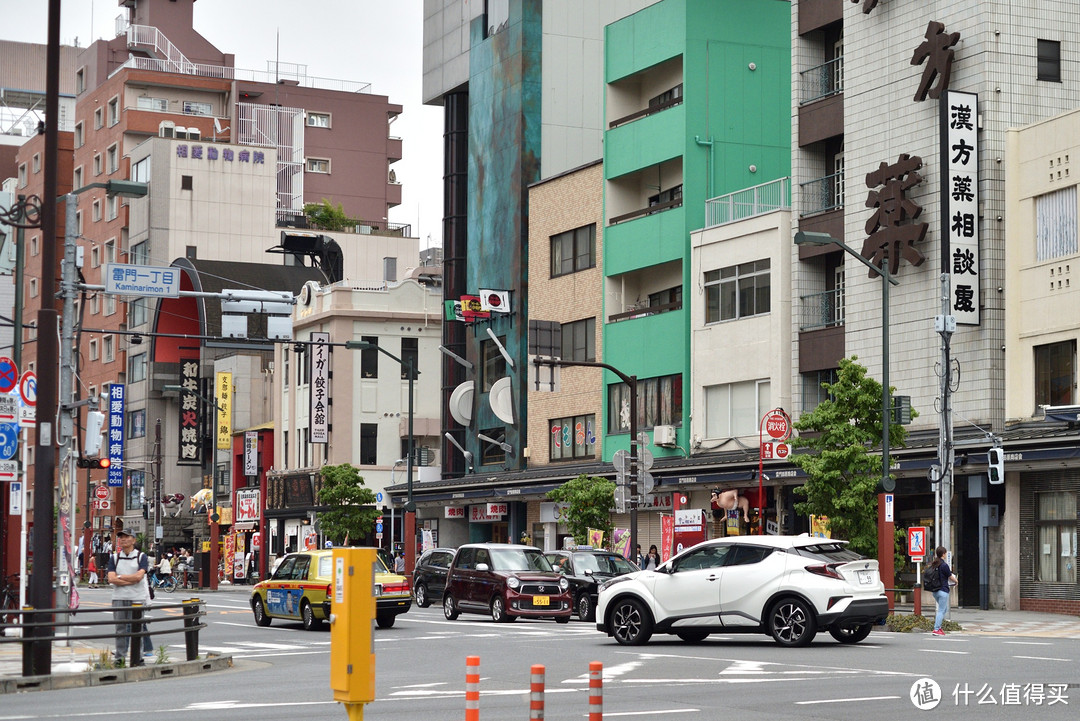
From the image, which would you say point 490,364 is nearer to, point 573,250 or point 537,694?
point 573,250

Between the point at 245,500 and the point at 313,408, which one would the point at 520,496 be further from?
the point at 245,500

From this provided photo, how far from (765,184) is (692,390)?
275 inches

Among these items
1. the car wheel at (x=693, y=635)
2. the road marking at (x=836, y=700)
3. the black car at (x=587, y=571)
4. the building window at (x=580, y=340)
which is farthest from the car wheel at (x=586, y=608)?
the building window at (x=580, y=340)

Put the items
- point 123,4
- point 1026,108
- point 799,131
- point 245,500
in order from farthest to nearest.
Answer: point 123,4, point 245,500, point 799,131, point 1026,108

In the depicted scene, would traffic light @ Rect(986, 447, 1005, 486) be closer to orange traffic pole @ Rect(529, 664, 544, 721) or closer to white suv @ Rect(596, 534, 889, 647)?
white suv @ Rect(596, 534, 889, 647)

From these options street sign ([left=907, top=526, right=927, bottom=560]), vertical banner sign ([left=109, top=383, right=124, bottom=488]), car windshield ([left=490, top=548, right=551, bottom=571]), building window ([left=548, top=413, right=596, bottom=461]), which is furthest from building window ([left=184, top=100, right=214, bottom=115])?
street sign ([left=907, top=526, right=927, bottom=560])

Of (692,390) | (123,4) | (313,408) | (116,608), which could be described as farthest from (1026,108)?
(123,4)

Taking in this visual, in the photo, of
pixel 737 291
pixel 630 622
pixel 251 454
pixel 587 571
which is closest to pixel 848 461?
pixel 587 571

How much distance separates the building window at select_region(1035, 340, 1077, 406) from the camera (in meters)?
38.7

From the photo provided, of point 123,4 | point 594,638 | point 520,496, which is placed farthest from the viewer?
point 123,4

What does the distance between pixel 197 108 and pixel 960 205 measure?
75373 mm

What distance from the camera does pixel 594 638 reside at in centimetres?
2847

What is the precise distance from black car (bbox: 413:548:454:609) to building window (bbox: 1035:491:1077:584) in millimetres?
15014

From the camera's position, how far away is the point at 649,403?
5481 centimetres
